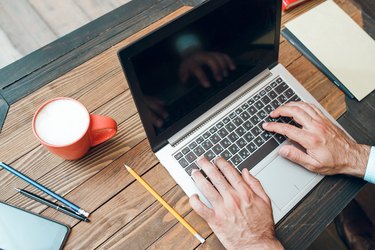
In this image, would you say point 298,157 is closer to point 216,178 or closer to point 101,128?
point 216,178

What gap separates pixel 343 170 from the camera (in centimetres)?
80

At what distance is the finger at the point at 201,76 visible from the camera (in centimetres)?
74

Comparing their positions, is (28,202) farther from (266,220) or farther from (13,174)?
(266,220)

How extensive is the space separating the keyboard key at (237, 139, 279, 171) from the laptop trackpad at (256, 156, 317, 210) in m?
0.02

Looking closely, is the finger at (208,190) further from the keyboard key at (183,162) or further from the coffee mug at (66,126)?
the coffee mug at (66,126)

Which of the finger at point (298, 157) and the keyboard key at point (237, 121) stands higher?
the keyboard key at point (237, 121)

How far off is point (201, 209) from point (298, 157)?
0.24 metres

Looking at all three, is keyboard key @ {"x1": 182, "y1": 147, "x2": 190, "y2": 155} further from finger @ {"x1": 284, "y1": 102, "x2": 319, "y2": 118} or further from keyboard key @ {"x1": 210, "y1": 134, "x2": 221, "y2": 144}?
finger @ {"x1": 284, "y1": 102, "x2": 319, "y2": 118}

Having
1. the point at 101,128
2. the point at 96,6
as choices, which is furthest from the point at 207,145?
the point at 96,6

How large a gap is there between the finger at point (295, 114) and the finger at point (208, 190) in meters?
0.23

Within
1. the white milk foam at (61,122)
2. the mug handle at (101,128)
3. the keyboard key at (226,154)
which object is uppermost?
the white milk foam at (61,122)

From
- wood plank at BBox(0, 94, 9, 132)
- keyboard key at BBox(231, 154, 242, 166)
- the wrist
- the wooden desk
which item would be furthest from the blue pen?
the wrist

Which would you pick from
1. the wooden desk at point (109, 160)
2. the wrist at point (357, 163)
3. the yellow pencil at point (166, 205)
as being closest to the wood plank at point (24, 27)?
the wooden desk at point (109, 160)

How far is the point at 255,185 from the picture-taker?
0.76 metres
